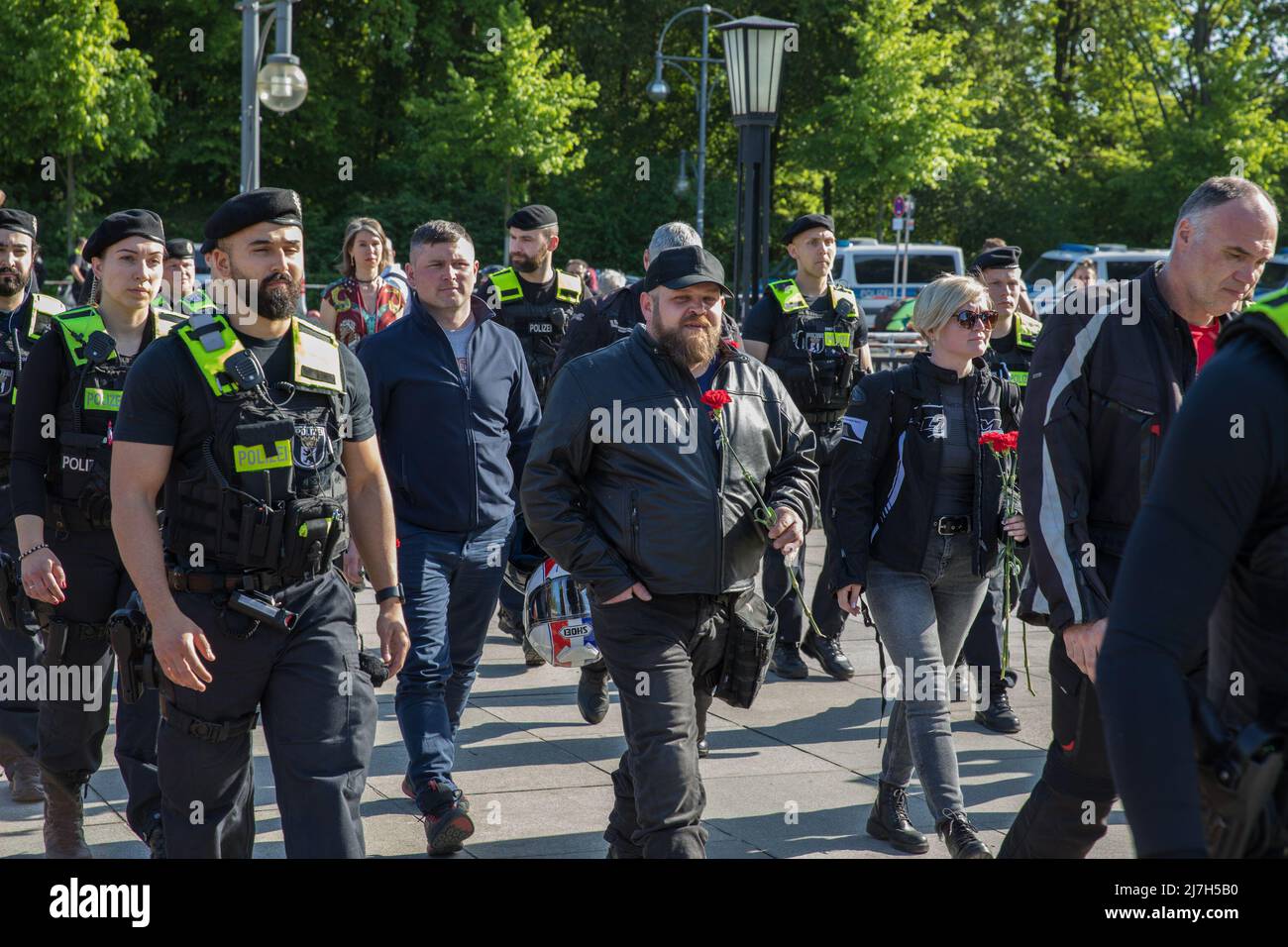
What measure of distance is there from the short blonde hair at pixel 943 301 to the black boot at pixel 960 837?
5.48 ft

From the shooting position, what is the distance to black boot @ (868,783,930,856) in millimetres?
5250

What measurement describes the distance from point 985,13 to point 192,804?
40.8 metres

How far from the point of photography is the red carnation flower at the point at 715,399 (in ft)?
14.7

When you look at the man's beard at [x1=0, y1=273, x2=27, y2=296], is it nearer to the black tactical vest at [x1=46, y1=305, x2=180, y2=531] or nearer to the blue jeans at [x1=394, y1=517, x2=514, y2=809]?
the black tactical vest at [x1=46, y1=305, x2=180, y2=531]

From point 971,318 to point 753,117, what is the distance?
5696 mm

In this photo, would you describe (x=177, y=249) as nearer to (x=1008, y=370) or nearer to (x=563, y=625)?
(x=563, y=625)

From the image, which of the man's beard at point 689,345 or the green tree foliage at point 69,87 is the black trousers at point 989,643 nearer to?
the man's beard at point 689,345

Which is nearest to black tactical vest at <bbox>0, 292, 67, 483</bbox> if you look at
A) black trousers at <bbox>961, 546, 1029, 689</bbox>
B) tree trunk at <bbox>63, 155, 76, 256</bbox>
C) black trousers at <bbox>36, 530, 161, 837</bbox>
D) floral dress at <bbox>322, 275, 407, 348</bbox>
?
black trousers at <bbox>36, 530, 161, 837</bbox>

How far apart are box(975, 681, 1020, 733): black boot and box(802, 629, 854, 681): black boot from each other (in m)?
0.94

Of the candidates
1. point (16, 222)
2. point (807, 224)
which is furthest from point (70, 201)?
point (16, 222)

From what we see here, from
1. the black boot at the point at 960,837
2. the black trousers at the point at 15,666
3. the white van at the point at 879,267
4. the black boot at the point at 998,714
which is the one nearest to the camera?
the black boot at the point at 960,837

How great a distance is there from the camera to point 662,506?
4.36 meters

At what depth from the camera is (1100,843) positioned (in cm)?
523

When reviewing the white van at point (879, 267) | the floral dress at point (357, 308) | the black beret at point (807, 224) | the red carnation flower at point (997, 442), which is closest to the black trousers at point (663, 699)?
the red carnation flower at point (997, 442)
